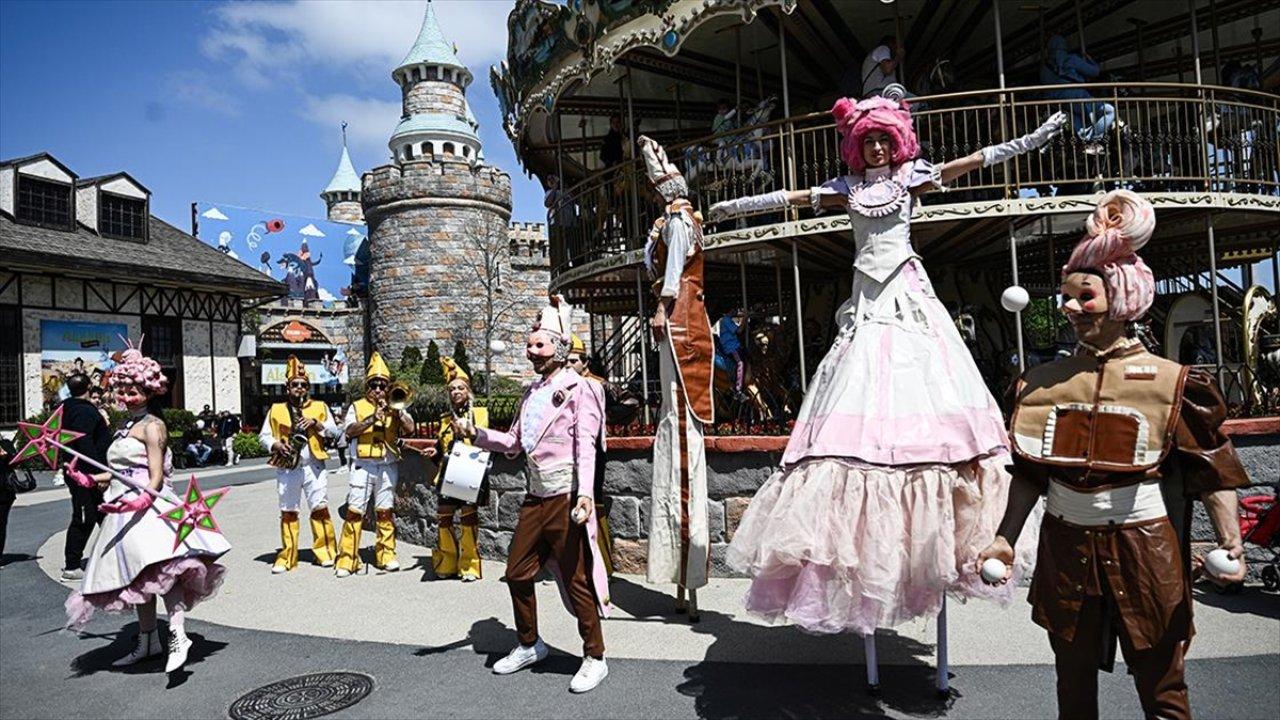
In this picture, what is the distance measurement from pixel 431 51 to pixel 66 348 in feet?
93.8

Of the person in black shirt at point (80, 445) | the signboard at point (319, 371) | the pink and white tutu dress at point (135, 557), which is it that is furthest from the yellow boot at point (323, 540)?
the signboard at point (319, 371)

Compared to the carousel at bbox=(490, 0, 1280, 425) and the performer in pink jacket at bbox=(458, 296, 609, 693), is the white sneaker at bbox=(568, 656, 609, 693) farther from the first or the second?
the carousel at bbox=(490, 0, 1280, 425)

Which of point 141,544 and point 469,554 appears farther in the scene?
point 469,554

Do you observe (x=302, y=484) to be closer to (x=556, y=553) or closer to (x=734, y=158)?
(x=556, y=553)

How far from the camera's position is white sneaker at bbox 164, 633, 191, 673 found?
5090 mm

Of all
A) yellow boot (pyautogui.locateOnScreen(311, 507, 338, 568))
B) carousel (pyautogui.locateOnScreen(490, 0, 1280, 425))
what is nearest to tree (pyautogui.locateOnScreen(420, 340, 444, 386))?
carousel (pyautogui.locateOnScreen(490, 0, 1280, 425))

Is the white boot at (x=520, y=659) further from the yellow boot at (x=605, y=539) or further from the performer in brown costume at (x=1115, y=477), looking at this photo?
the performer in brown costume at (x=1115, y=477)

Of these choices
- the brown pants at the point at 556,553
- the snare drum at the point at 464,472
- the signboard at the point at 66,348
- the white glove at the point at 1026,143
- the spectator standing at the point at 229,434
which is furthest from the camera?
the spectator standing at the point at 229,434

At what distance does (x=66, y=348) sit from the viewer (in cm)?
2556

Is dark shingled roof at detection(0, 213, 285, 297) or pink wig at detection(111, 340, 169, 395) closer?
pink wig at detection(111, 340, 169, 395)

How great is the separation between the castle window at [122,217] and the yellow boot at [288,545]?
82.6ft

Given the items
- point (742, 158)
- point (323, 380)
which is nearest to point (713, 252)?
point (742, 158)

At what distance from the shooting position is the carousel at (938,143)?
8.28 metres

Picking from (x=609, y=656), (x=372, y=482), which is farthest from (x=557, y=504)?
(x=372, y=482)
